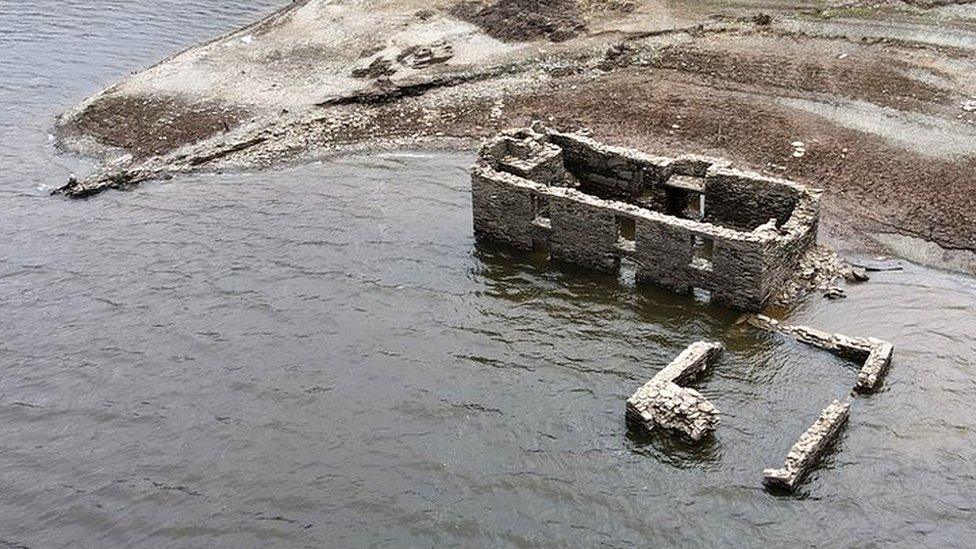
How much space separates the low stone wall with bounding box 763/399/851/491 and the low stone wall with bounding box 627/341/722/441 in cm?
157

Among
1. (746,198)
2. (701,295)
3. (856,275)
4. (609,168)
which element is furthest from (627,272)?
(856,275)

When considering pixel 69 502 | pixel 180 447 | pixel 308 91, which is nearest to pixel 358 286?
pixel 180 447

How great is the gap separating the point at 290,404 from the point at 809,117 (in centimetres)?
1968

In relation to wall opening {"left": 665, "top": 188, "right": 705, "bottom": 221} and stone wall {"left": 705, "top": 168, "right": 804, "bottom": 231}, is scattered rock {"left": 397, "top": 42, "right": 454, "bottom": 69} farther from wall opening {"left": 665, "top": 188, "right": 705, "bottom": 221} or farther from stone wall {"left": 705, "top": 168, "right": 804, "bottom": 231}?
stone wall {"left": 705, "top": 168, "right": 804, "bottom": 231}

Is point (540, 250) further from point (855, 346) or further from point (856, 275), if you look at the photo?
point (855, 346)

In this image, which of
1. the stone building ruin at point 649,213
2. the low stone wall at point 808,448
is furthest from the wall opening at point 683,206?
the low stone wall at point 808,448

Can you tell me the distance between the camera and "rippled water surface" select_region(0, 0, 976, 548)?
56.8ft

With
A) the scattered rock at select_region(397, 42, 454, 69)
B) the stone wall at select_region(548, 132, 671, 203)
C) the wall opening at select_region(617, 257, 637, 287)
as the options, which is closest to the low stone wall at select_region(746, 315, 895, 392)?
the wall opening at select_region(617, 257, 637, 287)

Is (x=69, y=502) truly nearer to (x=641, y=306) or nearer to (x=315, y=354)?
(x=315, y=354)

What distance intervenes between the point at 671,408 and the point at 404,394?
19.1 feet

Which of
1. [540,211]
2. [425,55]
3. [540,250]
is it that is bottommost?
[540,250]

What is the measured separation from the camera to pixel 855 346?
67.2 ft

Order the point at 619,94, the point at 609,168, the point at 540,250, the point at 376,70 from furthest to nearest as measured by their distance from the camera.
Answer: the point at 376,70
the point at 619,94
the point at 609,168
the point at 540,250

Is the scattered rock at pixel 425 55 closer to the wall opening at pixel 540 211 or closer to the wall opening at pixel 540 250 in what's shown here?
the wall opening at pixel 540 211
